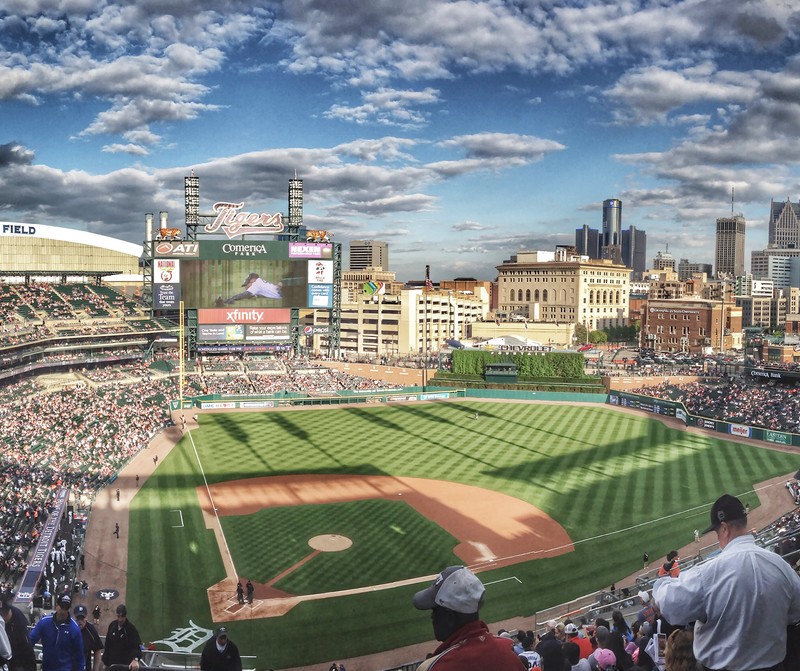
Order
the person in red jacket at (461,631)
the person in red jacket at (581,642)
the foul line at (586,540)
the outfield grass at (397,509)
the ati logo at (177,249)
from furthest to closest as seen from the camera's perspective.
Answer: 1. the ati logo at (177,249)
2. the foul line at (586,540)
3. the outfield grass at (397,509)
4. the person in red jacket at (581,642)
5. the person in red jacket at (461,631)

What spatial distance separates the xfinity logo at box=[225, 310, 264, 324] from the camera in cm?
7775

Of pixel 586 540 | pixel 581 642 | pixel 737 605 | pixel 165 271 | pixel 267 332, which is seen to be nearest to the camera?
pixel 737 605

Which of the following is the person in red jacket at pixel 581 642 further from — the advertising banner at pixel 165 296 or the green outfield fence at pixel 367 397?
the advertising banner at pixel 165 296

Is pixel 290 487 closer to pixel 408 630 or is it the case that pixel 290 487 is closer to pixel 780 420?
pixel 408 630

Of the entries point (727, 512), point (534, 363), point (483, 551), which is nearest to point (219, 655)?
point (727, 512)

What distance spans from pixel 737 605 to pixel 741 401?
60065mm

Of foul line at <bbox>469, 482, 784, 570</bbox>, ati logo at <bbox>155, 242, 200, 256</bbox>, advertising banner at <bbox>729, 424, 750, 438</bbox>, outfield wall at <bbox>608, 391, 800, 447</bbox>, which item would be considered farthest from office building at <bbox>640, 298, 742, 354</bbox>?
foul line at <bbox>469, 482, 784, 570</bbox>

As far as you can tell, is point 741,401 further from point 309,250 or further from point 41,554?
point 41,554

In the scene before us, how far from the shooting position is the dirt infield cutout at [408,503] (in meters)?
24.5

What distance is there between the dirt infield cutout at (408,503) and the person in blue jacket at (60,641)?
15266 millimetres

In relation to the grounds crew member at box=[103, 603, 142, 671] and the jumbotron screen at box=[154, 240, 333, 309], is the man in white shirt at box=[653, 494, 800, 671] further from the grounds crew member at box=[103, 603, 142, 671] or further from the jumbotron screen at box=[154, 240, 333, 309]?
the jumbotron screen at box=[154, 240, 333, 309]

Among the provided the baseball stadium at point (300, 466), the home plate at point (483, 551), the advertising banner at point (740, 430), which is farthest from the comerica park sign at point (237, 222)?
the home plate at point (483, 551)

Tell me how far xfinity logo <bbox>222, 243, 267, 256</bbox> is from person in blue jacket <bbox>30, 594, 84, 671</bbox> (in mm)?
71856

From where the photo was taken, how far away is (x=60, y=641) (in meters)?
8.35
